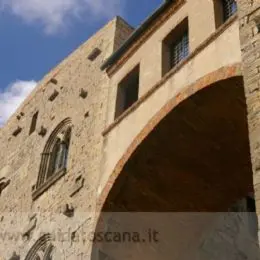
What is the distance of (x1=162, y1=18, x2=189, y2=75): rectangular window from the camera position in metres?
9.90

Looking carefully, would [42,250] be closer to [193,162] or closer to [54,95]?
[193,162]

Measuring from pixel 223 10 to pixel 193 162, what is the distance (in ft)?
7.93

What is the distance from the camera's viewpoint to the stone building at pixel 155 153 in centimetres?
851

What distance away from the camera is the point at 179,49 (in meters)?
10.1

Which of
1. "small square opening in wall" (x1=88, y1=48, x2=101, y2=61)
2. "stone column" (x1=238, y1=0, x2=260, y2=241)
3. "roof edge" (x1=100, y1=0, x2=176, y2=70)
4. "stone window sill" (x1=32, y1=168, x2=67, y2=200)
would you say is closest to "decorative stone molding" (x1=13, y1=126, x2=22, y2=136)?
"small square opening in wall" (x1=88, y1=48, x2=101, y2=61)

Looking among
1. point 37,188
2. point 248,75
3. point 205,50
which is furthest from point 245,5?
point 37,188

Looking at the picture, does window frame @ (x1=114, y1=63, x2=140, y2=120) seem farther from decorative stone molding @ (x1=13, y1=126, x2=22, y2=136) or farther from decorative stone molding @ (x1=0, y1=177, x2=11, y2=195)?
decorative stone molding @ (x1=13, y1=126, x2=22, y2=136)

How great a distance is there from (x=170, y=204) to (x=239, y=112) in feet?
7.57

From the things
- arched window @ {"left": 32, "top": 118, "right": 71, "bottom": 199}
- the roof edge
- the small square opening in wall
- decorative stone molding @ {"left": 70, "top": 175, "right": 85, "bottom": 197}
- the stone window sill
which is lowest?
decorative stone molding @ {"left": 70, "top": 175, "right": 85, "bottom": 197}

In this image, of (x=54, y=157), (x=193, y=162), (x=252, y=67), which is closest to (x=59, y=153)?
(x=54, y=157)

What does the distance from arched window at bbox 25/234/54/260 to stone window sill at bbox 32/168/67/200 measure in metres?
1.18

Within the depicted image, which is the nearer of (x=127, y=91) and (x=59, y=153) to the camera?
(x=127, y=91)

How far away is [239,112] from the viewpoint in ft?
27.3

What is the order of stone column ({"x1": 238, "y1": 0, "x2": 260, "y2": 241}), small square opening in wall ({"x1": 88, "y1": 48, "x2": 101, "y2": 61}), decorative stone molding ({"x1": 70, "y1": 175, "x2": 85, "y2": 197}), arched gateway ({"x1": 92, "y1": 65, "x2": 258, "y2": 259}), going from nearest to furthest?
stone column ({"x1": 238, "y1": 0, "x2": 260, "y2": 241})
arched gateway ({"x1": 92, "y1": 65, "x2": 258, "y2": 259})
decorative stone molding ({"x1": 70, "y1": 175, "x2": 85, "y2": 197})
small square opening in wall ({"x1": 88, "y1": 48, "x2": 101, "y2": 61})
